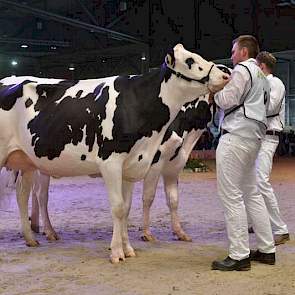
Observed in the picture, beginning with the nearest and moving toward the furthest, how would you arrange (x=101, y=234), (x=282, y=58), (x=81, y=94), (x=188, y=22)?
(x=81, y=94) < (x=101, y=234) < (x=188, y=22) < (x=282, y=58)

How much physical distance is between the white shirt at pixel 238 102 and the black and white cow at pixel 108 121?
0.23 m

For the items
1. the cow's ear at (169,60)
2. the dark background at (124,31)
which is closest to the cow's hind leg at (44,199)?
the cow's ear at (169,60)

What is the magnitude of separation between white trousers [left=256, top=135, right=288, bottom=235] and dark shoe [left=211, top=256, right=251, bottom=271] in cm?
125

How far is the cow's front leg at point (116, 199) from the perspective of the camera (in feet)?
16.6

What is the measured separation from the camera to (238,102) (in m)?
4.70

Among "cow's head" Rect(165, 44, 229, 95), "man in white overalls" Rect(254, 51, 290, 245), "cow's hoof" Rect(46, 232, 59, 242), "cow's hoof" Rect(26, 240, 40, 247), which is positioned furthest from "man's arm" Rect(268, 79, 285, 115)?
"cow's hoof" Rect(26, 240, 40, 247)

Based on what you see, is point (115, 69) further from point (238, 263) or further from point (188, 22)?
point (238, 263)

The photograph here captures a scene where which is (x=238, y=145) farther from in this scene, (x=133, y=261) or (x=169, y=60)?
(x=133, y=261)

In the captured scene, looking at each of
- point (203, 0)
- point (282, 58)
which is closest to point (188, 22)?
point (203, 0)

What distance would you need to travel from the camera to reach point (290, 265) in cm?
490

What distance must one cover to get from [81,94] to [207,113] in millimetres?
1634

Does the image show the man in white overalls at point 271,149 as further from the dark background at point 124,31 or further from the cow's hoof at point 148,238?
the dark background at point 124,31

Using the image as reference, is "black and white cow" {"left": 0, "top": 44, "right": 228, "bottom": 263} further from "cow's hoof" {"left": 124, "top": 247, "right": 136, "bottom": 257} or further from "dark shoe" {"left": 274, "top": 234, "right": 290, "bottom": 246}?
"dark shoe" {"left": 274, "top": 234, "right": 290, "bottom": 246}

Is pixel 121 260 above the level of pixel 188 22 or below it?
below
